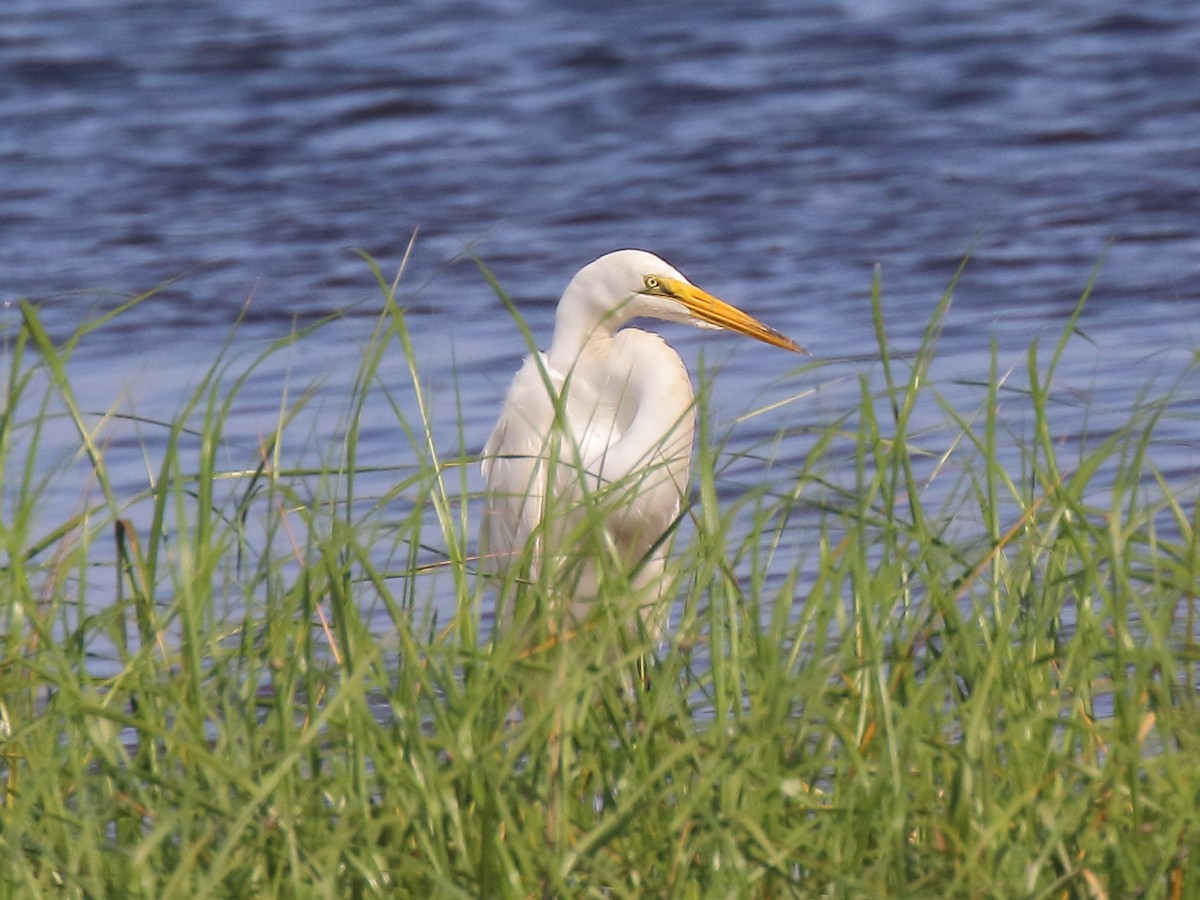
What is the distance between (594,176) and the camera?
10523mm

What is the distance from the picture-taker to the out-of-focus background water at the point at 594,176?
7.06 meters

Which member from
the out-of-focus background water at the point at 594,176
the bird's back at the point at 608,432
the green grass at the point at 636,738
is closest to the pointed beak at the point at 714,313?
the bird's back at the point at 608,432

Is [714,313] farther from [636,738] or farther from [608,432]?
[636,738]

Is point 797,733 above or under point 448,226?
above

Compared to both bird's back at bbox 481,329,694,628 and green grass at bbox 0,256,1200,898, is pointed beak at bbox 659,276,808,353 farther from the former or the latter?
green grass at bbox 0,256,1200,898

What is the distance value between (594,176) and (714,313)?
605 cm

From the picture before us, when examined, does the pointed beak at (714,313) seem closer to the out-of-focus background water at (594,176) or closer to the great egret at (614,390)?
the great egret at (614,390)

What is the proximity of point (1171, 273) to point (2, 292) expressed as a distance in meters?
4.60

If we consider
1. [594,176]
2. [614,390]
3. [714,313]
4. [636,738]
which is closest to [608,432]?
[614,390]

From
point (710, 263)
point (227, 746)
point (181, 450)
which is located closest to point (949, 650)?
point (227, 746)

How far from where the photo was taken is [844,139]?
10797 mm

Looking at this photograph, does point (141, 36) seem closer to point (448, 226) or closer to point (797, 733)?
point (448, 226)

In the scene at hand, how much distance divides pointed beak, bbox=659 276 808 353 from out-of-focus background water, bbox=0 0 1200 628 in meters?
0.41

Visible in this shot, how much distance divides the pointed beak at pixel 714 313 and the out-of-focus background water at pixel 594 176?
410mm
